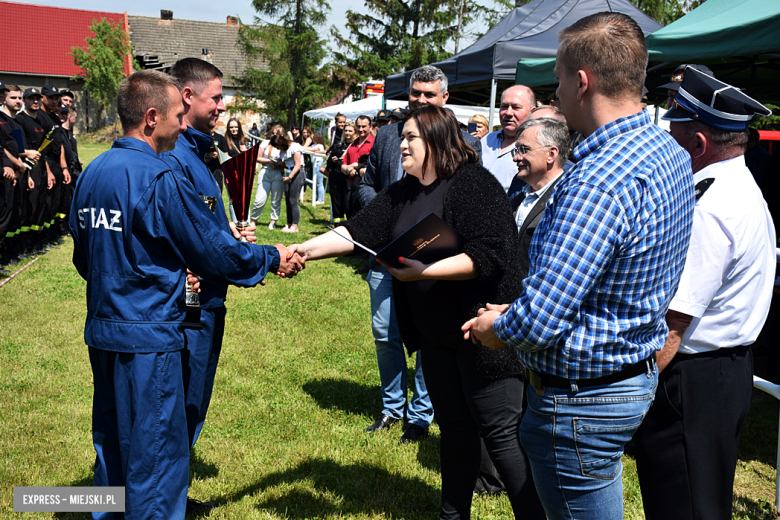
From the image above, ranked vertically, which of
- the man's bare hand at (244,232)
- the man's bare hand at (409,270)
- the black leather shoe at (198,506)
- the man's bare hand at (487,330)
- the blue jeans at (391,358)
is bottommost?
the black leather shoe at (198,506)

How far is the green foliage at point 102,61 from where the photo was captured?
46.6 metres

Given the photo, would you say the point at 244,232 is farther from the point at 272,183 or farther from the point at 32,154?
the point at 272,183

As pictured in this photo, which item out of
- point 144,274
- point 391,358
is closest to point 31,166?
point 391,358

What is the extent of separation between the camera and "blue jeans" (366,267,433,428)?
13.9 ft

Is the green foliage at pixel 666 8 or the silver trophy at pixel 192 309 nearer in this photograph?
the silver trophy at pixel 192 309

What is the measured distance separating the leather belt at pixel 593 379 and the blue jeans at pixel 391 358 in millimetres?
2360

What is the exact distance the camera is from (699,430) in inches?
89.0

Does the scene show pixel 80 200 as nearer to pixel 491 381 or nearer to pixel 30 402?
pixel 491 381

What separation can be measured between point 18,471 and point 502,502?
9.62 feet

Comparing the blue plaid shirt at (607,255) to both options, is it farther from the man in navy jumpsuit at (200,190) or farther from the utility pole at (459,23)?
the utility pole at (459,23)

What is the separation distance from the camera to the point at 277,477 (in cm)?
375

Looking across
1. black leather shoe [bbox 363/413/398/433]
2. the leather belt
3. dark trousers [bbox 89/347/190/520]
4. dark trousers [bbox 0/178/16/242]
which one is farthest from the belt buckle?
dark trousers [bbox 0/178/16/242]

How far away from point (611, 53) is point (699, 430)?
1.48 meters

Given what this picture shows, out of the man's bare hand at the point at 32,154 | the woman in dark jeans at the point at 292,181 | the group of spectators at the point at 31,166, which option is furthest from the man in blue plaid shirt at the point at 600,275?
the woman in dark jeans at the point at 292,181
